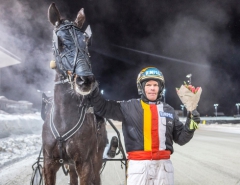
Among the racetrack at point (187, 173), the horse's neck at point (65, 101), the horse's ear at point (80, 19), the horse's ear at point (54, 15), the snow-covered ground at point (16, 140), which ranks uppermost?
the horse's ear at point (80, 19)

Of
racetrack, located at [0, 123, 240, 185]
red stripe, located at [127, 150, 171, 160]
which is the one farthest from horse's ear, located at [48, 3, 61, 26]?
racetrack, located at [0, 123, 240, 185]

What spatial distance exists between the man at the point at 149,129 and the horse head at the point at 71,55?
26 centimetres

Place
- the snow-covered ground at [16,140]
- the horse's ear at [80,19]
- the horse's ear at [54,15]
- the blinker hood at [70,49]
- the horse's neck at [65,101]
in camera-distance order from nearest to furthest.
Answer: the blinker hood at [70,49] → the horse's neck at [65,101] → the horse's ear at [54,15] → the horse's ear at [80,19] → the snow-covered ground at [16,140]

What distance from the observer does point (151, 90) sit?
114 inches

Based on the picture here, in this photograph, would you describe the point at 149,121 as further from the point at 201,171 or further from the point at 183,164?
the point at 183,164

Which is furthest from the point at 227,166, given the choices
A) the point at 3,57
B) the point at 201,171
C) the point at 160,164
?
the point at 3,57

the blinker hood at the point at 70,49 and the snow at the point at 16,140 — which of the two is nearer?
the blinker hood at the point at 70,49

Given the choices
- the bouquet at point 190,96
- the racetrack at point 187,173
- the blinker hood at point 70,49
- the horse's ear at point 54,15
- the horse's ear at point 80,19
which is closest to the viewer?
the bouquet at point 190,96

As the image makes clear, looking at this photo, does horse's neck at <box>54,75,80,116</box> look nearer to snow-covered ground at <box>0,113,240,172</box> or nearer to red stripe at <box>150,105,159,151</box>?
red stripe at <box>150,105,159,151</box>

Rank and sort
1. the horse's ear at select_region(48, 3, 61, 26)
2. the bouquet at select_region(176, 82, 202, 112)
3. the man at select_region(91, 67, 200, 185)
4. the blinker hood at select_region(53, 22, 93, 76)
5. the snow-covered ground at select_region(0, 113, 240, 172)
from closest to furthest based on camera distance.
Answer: the man at select_region(91, 67, 200, 185) → the bouquet at select_region(176, 82, 202, 112) → the blinker hood at select_region(53, 22, 93, 76) → the horse's ear at select_region(48, 3, 61, 26) → the snow-covered ground at select_region(0, 113, 240, 172)

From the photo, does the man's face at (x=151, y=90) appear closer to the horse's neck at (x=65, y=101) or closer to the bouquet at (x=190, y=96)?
the bouquet at (x=190, y=96)

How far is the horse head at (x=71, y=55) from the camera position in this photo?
8.74 ft

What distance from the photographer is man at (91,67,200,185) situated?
2623 mm

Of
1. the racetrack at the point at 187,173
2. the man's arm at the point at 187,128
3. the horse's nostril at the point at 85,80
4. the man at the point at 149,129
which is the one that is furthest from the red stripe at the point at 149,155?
the racetrack at the point at 187,173
